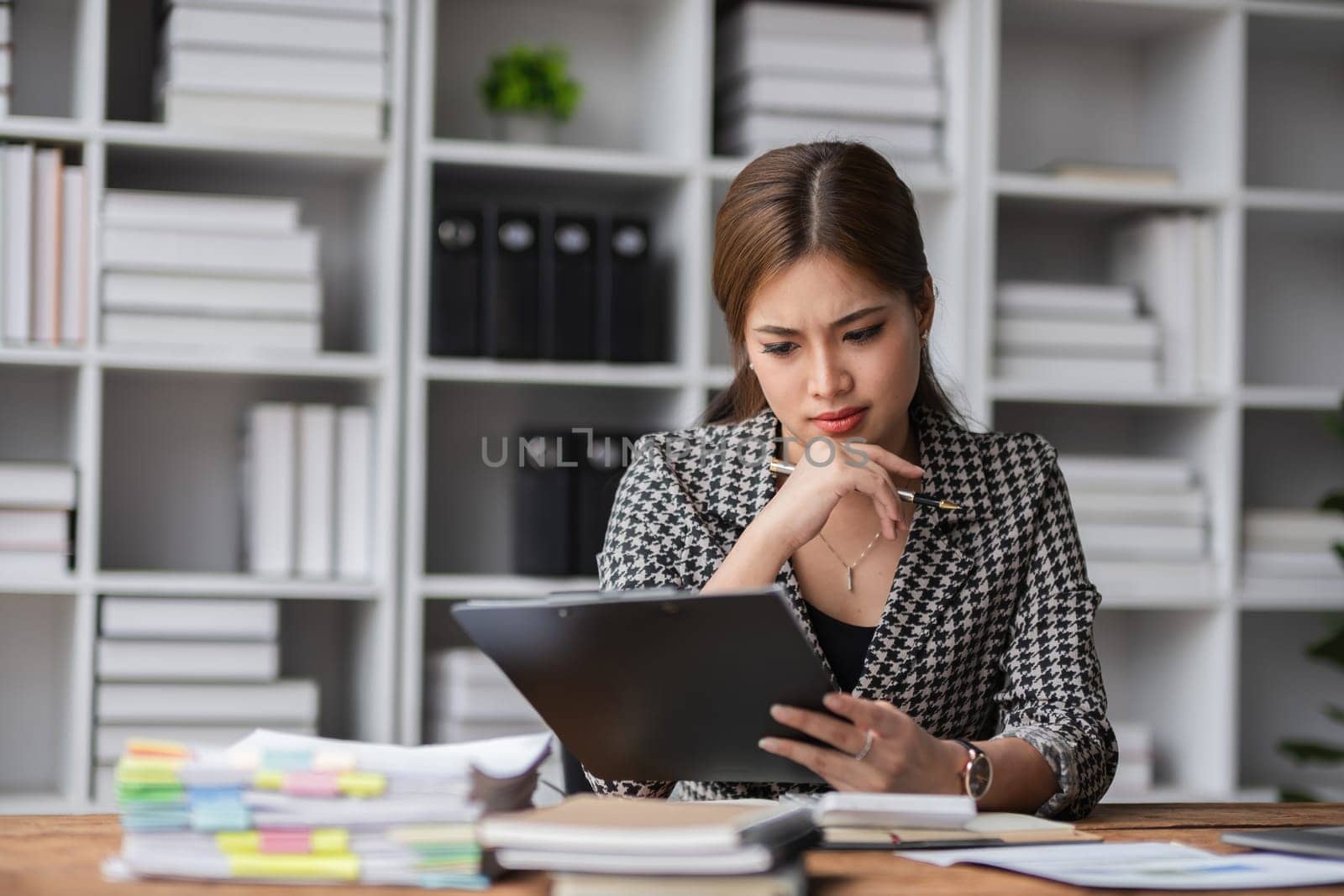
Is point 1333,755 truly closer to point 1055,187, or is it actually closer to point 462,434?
point 1055,187

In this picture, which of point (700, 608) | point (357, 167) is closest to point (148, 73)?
point (357, 167)

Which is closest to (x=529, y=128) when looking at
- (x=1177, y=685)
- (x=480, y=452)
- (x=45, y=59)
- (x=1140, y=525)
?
(x=480, y=452)

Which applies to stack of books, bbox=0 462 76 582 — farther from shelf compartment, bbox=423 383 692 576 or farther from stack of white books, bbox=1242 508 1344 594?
stack of white books, bbox=1242 508 1344 594

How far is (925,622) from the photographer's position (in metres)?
1.65

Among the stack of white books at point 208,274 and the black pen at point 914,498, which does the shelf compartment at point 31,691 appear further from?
the black pen at point 914,498

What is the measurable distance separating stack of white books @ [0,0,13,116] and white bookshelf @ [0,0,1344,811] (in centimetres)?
8

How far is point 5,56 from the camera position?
2439 millimetres

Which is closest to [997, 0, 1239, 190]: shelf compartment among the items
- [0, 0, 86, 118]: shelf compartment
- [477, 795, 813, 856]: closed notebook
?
[0, 0, 86, 118]: shelf compartment

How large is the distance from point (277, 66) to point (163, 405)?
668mm

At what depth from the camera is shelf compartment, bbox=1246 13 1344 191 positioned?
3205mm

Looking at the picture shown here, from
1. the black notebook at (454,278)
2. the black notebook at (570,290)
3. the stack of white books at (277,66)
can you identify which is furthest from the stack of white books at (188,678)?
the stack of white books at (277,66)

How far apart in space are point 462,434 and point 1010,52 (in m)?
1.41

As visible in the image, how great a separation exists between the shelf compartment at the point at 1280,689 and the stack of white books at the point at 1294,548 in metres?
0.28

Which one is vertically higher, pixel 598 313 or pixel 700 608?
pixel 598 313
